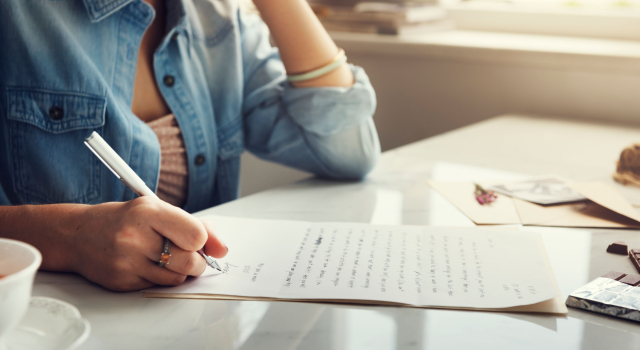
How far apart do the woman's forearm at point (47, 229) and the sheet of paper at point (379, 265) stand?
92 mm

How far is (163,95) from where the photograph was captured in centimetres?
87

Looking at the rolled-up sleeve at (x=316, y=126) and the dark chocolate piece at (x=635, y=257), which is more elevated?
the rolled-up sleeve at (x=316, y=126)

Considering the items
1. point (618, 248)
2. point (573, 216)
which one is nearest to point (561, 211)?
point (573, 216)

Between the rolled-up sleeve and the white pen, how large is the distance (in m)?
0.39

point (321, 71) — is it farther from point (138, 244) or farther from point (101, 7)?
point (138, 244)

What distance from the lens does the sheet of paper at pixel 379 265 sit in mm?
483

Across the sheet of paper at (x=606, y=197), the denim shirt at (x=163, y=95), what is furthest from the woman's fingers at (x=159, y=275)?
the sheet of paper at (x=606, y=197)

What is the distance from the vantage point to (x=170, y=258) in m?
0.48

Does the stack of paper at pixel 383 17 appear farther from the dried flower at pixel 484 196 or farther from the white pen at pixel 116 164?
the white pen at pixel 116 164

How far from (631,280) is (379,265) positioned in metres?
0.23

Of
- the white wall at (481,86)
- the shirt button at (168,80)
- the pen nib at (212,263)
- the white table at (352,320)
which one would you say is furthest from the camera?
the white wall at (481,86)

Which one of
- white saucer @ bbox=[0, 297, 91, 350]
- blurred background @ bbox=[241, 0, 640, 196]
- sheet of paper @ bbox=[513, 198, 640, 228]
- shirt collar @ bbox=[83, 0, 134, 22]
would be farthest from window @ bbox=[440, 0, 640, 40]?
white saucer @ bbox=[0, 297, 91, 350]

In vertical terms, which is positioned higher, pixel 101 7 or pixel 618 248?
pixel 101 7

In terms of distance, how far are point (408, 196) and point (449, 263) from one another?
25 centimetres
